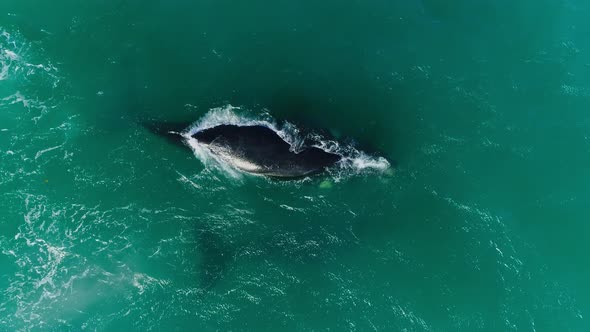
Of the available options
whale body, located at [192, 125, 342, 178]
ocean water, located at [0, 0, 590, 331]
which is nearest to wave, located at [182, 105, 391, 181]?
ocean water, located at [0, 0, 590, 331]

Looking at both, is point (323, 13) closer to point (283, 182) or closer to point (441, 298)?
point (283, 182)

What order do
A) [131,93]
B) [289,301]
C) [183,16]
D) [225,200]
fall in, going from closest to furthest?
[289,301] < [225,200] < [131,93] < [183,16]

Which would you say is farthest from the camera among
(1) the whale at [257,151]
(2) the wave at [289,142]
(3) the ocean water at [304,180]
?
(2) the wave at [289,142]

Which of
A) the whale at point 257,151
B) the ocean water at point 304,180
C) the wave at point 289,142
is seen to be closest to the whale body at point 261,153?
the whale at point 257,151

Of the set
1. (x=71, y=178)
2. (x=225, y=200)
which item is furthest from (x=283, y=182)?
(x=71, y=178)

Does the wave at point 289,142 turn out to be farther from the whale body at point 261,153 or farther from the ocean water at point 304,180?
the whale body at point 261,153

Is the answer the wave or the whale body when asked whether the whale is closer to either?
the whale body

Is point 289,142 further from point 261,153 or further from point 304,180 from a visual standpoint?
point 304,180
